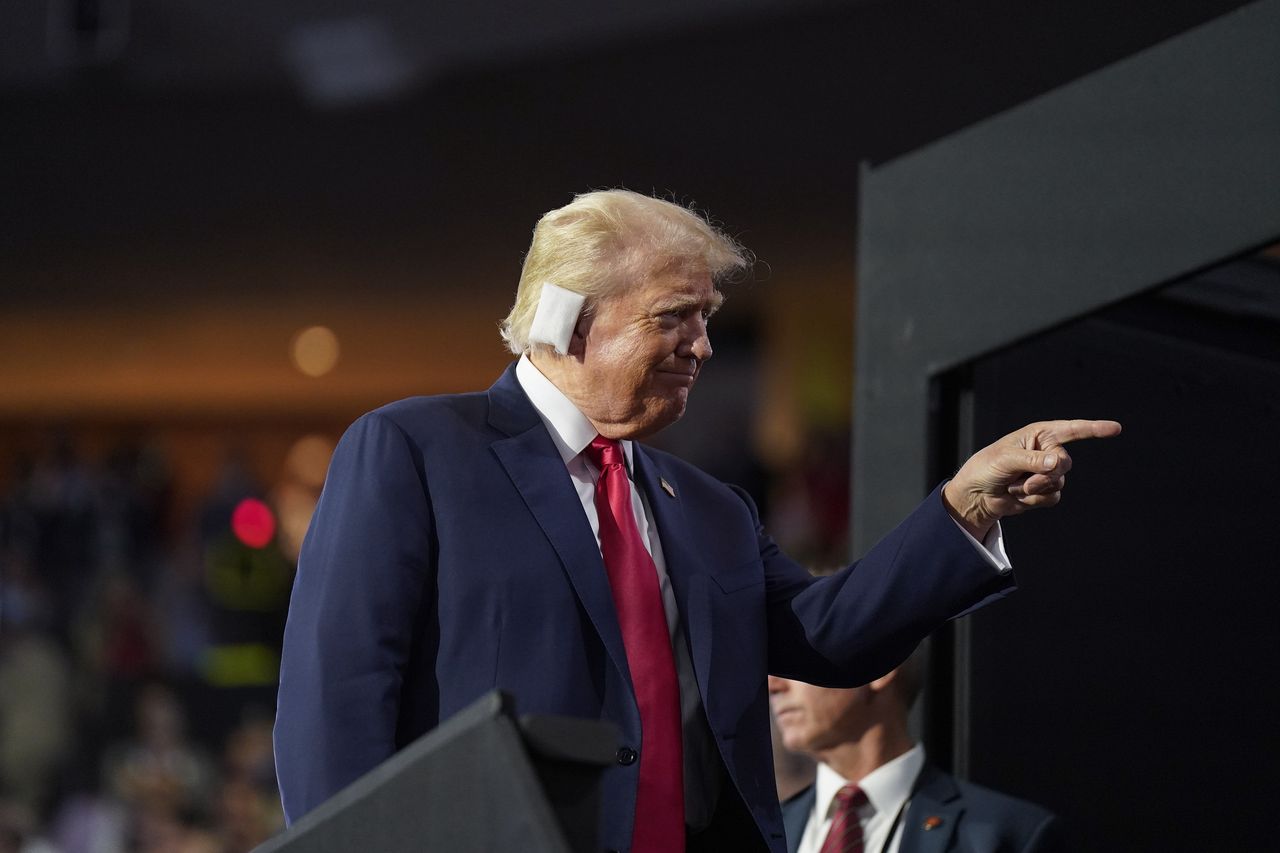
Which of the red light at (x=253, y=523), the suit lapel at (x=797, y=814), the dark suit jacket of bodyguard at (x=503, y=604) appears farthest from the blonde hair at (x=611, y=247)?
the red light at (x=253, y=523)

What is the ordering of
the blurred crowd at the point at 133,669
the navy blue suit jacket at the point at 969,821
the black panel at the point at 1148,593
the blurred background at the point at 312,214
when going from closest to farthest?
the navy blue suit jacket at the point at 969,821 < the black panel at the point at 1148,593 < the blurred crowd at the point at 133,669 < the blurred background at the point at 312,214

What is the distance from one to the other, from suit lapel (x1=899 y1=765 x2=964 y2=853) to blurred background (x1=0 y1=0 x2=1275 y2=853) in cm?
373

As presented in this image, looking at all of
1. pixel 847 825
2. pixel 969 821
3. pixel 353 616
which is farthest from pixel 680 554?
pixel 847 825

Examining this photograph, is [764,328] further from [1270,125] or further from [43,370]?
[1270,125]

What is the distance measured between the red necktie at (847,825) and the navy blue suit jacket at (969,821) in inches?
1.3

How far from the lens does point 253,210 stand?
8141mm

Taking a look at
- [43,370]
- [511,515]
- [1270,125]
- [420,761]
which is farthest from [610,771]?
[43,370]

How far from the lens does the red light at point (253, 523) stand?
8523 millimetres

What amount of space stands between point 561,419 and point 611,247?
0.59 ft

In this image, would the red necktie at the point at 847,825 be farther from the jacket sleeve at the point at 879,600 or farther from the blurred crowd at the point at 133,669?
the blurred crowd at the point at 133,669

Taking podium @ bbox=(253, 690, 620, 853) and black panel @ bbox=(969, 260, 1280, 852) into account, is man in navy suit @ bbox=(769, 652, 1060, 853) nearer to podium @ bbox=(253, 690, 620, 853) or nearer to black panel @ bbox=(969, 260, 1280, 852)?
black panel @ bbox=(969, 260, 1280, 852)

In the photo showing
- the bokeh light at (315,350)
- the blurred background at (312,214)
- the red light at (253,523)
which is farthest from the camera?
the bokeh light at (315,350)

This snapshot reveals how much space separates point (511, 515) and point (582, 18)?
5733 mm

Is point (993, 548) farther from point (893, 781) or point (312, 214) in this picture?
point (312, 214)
